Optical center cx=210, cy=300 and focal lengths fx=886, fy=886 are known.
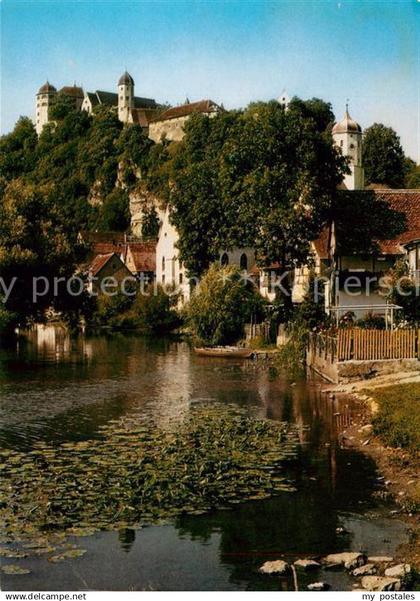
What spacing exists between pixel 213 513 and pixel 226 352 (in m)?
36.0

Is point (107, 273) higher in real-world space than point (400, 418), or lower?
higher

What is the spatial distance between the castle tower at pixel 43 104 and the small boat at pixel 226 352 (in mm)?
141301

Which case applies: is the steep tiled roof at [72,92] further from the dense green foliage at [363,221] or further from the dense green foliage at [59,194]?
the dense green foliage at [363,221]

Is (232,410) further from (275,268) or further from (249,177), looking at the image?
(275,268)

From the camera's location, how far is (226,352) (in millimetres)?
53156

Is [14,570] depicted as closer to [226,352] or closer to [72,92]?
[226,352]

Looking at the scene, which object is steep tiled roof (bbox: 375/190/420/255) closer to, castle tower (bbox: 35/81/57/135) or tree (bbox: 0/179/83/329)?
tree (bbox: 0/179/83/329)

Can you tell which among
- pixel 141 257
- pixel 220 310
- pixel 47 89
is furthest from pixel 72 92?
pixel 220 310

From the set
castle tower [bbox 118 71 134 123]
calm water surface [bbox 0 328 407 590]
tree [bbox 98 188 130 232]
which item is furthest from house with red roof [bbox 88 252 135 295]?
castle tower [bbox 118 71 134 123]

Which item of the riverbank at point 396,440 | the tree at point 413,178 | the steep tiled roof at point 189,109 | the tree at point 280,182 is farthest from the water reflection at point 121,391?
the steep tiled roof at point 189,109

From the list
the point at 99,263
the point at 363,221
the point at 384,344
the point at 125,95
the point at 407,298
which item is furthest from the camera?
the point at 125,95

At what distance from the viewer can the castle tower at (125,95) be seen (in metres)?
172

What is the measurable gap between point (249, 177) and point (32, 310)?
46.4ft
